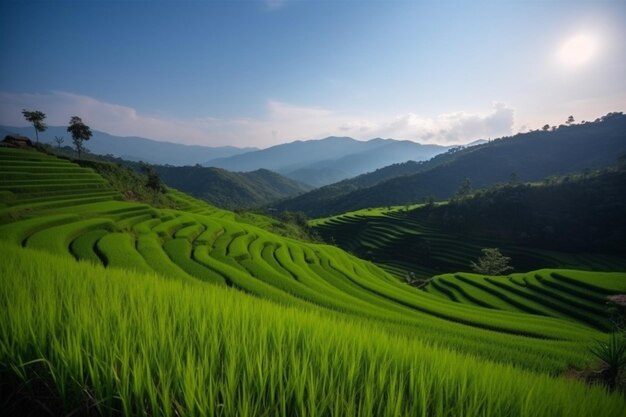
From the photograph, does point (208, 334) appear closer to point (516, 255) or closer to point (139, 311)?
point (139, 311)

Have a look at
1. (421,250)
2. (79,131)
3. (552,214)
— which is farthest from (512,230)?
(79,131)

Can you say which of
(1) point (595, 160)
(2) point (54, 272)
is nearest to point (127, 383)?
(2) point (54, 272)

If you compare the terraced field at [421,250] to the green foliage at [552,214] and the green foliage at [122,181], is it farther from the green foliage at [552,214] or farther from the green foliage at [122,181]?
the green foliage at [122,181]

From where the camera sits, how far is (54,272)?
13.3ft

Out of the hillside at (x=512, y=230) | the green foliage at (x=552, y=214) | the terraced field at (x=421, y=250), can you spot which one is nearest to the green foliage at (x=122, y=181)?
the terraced field at (x=421, y=250)

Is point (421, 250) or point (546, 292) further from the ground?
point (546, 292)

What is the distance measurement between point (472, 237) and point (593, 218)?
108 ft

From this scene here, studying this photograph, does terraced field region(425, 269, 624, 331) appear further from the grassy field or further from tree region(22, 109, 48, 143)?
tree region(22, 109, 48, 143)

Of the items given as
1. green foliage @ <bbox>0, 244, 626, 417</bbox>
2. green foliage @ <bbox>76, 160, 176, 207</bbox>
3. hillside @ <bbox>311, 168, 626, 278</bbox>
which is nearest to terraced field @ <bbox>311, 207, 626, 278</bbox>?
hillside @ <bbox>311, 168, 626, 278</bbox>

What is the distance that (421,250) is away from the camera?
79.0 m

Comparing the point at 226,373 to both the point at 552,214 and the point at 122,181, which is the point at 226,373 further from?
the point at 552,214

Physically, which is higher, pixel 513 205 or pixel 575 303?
pixel 513 205

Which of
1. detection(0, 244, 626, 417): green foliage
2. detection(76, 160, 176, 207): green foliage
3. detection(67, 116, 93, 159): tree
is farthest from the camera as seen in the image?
detection(67, 116, 93, 159): tree

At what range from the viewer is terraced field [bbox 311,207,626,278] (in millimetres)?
69688
